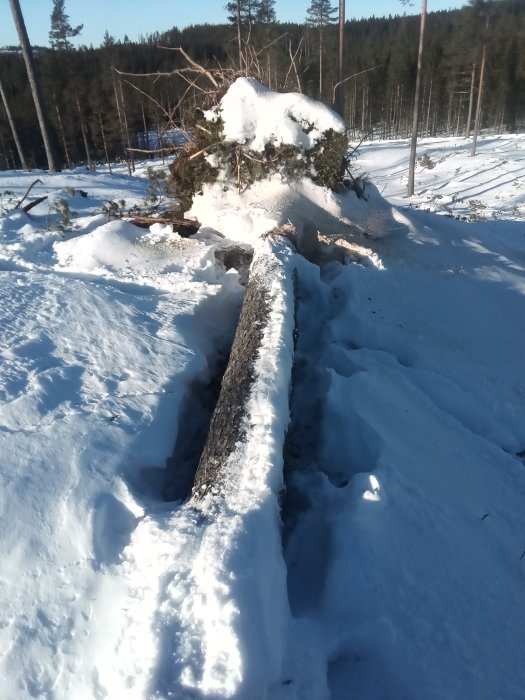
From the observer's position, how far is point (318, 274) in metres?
4.88

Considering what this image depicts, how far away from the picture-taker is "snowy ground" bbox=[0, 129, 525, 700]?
1799 millimetres

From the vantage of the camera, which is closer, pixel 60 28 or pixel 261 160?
pixel 261 160

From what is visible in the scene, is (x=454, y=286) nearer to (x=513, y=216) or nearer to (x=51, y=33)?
(x=513, y=216)

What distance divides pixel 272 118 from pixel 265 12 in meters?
26.2

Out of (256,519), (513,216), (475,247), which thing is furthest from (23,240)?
(513,216)

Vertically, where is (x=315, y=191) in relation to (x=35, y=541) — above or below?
above

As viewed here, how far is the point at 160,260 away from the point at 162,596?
3.76 metres

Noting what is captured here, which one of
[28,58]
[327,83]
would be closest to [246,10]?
[327,83]

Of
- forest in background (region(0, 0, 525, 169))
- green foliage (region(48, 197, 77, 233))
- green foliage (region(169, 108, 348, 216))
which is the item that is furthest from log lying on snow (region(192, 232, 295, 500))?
forest in background (region(0, 0, 525, 169))

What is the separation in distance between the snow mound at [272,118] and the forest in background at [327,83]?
15390mm

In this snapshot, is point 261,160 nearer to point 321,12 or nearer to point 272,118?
point 272,118

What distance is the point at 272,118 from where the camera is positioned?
5789 millimetres

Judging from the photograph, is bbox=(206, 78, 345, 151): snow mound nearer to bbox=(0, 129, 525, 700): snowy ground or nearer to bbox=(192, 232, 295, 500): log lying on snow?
bbox=(0, 129, 525, 700): snowy ground

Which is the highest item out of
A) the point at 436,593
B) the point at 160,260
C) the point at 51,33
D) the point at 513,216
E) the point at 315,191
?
the point at 51,33
